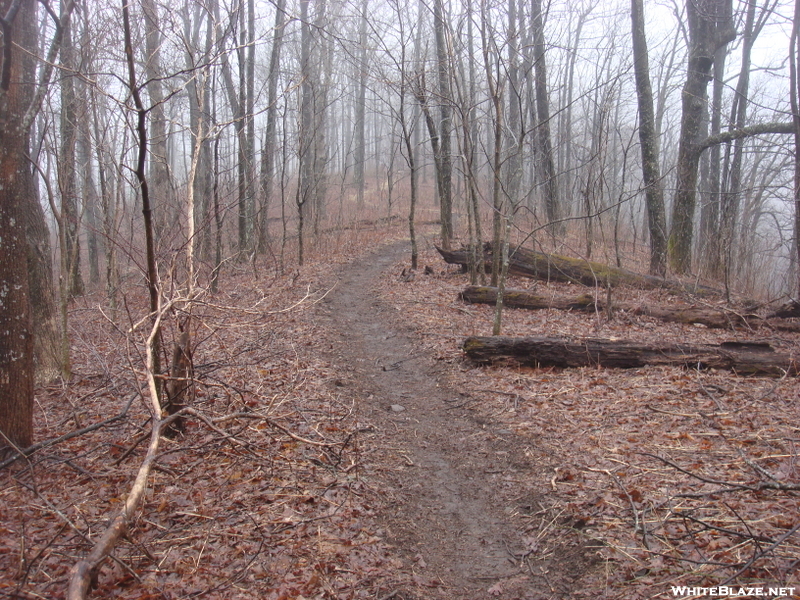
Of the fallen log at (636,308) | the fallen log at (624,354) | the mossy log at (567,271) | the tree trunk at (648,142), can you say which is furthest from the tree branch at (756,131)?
the fallen log at (624,354)

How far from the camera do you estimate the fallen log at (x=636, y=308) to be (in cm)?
830

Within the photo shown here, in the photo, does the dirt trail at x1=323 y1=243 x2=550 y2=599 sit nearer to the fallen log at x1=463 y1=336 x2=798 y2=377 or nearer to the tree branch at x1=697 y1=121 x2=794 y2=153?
the fallen log at x1=463 y1=336 x2=798 y2=377

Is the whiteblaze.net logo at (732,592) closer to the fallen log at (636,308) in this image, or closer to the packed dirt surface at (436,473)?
the packed dirt surface at (436,473)

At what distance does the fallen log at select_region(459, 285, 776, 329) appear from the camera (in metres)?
8.30

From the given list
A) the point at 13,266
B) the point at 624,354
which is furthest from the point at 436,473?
the point at 13,266

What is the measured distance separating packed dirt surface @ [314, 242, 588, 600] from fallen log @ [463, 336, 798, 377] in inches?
34.2

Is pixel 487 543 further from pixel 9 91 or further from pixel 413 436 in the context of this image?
pixel 9 91

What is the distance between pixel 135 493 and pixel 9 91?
141 inches

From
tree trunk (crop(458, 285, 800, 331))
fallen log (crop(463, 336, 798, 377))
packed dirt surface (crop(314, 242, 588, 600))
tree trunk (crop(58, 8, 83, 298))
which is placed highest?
tree trunk (crop(58, 8, 83, 298))

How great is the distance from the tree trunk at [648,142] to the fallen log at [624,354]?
5.97 metres

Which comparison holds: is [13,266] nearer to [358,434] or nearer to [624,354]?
[358,434]

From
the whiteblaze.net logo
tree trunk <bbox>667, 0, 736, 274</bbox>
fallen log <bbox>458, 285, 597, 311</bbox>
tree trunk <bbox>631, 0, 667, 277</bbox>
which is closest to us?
the whiteblaze.net logo

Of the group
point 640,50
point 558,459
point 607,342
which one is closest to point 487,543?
point 558,459

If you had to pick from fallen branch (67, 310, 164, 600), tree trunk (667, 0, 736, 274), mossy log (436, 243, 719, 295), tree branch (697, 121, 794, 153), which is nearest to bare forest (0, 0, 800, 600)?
fallen branch (67, 310, 164, 600)
